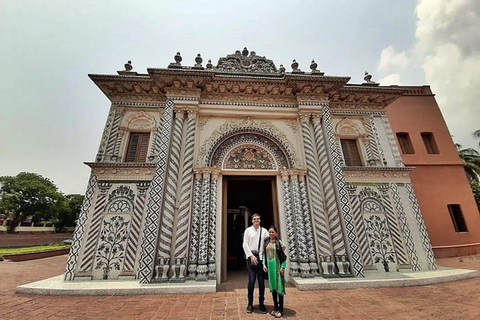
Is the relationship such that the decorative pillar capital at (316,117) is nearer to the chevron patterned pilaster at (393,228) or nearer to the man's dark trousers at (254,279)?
A: the chevron patterned pilaster at (393,228)

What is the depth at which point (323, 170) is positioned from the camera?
6910 millimetres

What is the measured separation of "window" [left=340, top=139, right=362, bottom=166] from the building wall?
5053 mm

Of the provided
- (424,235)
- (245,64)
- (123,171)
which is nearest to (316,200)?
(424,235)

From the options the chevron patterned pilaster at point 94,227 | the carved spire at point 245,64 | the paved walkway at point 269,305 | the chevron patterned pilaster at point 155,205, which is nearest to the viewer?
the paved walkway at point 269,305

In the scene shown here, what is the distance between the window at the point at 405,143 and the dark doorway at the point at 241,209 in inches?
358

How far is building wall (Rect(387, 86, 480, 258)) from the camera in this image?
10023 millimetres

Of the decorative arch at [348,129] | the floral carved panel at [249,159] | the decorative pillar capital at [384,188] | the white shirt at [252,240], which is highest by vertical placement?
the decorative arch at [348,129]

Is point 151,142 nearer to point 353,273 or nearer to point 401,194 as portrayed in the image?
point 353,273

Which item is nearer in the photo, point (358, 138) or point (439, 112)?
point (358, 138)

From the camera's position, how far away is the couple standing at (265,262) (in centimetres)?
373

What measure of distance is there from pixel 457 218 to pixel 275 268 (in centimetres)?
1285

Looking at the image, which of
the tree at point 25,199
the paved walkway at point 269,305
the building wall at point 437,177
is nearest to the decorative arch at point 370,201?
the paved walkway at point 269,305

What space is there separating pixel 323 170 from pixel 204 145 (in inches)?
171

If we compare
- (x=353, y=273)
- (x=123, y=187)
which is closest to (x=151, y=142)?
(x=123, y=187)
